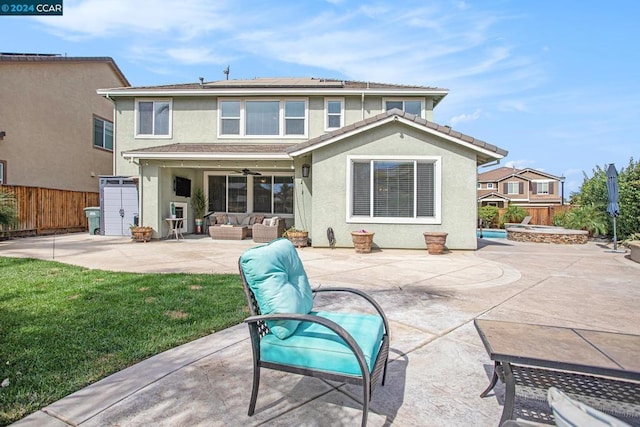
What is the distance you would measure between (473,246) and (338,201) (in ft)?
14.7

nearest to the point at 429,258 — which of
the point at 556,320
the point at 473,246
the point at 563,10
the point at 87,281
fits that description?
the point at 473,246

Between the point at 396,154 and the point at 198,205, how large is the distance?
935 cm

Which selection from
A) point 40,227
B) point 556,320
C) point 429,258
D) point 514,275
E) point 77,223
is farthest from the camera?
point 77,223

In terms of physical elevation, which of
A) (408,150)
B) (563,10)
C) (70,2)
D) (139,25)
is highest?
(563,10)

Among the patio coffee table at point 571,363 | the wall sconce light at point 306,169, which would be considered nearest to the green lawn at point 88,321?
the patio coffee table at point 571,363

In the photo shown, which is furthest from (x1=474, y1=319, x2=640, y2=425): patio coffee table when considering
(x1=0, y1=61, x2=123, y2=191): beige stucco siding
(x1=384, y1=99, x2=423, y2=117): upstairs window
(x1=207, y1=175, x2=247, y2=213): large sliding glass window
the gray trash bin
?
(x1=0, y1=61, x2=123, y2=191): beige stucco siding

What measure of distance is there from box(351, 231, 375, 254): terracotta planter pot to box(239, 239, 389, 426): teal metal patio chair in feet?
24.0

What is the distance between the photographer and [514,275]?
700cm

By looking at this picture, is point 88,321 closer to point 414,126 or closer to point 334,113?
point 414,126

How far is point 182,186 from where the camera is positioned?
14219 millimetres

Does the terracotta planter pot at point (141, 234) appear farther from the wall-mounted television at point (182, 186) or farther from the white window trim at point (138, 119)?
the white window trim at point (138, 119)

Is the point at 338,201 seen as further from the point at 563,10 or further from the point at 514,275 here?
the point at 563,10

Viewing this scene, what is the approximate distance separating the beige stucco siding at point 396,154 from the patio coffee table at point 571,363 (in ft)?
27.6


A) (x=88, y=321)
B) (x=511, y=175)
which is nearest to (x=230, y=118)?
(x=88, y=321)
